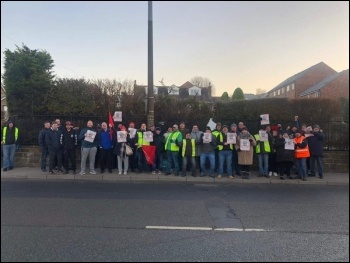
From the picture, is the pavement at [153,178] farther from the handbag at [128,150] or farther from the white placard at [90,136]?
the white placard at [90,136]

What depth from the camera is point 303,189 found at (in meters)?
8.34

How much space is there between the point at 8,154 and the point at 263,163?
8870 millimetres

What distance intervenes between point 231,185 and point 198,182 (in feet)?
3.37

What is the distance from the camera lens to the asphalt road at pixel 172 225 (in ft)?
12.6

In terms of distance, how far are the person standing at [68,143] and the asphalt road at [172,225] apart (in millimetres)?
2335

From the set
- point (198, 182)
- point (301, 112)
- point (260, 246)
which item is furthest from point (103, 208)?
point (301, 112)

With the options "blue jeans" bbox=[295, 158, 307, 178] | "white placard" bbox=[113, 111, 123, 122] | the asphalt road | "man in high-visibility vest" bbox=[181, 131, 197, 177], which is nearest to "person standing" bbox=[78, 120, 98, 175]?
"white placard" bbox=[113, 111, 123, 122]

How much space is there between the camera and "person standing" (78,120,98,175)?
32.2 feet

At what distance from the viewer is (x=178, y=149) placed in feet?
33.0

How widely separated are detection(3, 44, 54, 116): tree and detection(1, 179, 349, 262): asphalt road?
18.9ft

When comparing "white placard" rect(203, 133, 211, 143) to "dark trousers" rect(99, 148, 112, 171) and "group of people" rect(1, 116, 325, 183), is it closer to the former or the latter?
"group of people" rect(1, 116, 325, 183)

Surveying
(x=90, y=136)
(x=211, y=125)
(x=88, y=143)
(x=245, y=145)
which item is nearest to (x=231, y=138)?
(x=245, y=145)

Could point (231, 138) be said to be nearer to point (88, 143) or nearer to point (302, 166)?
point (302, 166)

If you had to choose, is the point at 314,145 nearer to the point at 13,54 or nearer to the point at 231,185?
the point at 231,185
